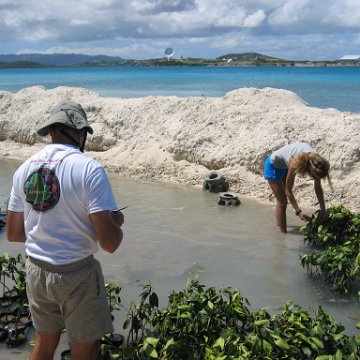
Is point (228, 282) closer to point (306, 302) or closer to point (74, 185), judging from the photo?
point (306, 302)

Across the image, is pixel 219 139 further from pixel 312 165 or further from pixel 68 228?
pixel 68 228

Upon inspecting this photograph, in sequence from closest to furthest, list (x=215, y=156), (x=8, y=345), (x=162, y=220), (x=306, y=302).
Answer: (x=8, y=345)
(x=306, y=302)
(x=162, y=220)
(x=215, y=156)

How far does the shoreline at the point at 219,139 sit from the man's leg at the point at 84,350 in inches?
247

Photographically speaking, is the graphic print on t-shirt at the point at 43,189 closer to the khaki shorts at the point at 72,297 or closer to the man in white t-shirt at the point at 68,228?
the man in white t-shirt at the point at 68,228

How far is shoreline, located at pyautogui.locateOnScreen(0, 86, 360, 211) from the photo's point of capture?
9.28 metres

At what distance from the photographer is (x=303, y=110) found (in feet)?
36.1

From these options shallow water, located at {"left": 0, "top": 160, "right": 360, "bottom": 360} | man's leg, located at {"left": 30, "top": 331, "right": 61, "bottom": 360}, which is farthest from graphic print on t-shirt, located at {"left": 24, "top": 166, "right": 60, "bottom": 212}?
shallow water, located at {"left": 0, "top": 160, "right": 360, "bottom": 360}

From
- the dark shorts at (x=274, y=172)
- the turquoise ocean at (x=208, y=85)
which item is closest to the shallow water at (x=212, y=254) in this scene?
the dark shorts at (x=274, y=172)

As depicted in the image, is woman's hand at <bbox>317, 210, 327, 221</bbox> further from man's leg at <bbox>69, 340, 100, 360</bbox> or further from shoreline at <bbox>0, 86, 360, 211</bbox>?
man's leg at <bbox>69, 340, 100, 360</bbox>

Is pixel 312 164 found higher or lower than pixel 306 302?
higher

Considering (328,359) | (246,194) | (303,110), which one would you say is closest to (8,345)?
(328,359)

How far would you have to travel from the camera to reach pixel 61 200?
111 inches

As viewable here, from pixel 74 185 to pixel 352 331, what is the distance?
3.07 meters

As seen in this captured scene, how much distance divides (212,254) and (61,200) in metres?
3.97
